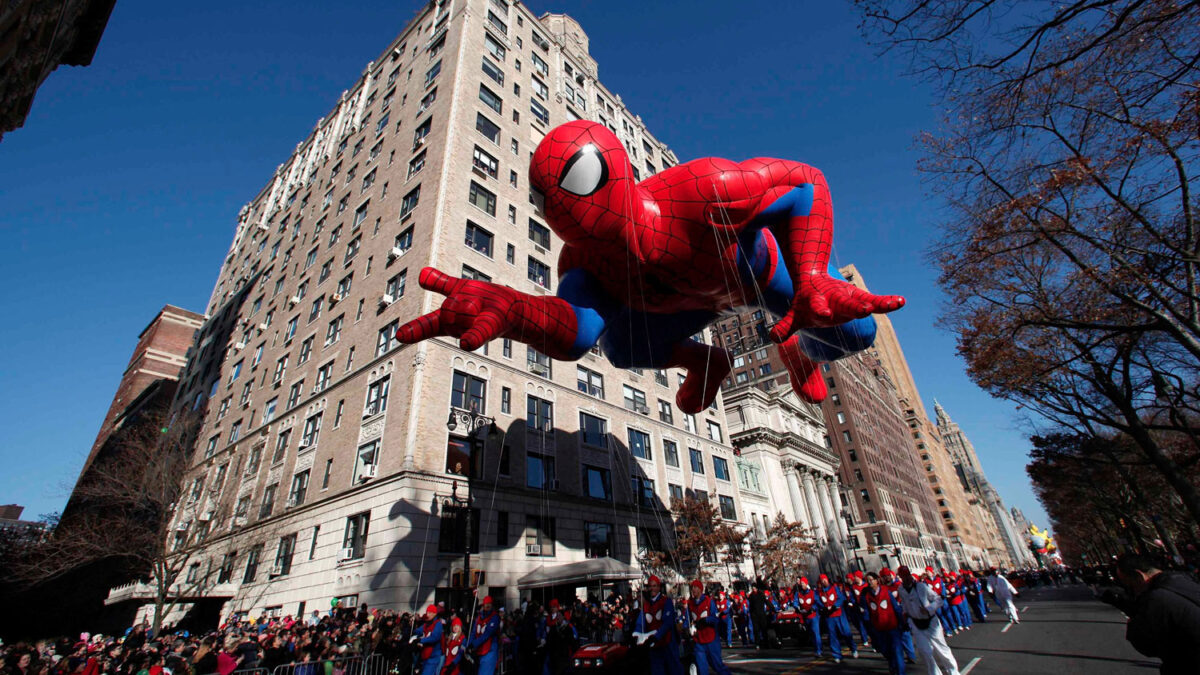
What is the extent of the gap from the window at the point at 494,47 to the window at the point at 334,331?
1901 centimetres

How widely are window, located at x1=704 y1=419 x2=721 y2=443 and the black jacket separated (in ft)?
101

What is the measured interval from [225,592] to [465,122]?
2596 cm

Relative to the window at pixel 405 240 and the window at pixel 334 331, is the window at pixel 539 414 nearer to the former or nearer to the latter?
the window at pixel 405 240

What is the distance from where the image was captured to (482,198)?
26172 millimetres

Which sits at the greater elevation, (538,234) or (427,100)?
(427,100)

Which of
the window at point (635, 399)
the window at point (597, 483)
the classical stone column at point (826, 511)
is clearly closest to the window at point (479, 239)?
the window at point (635, 399)

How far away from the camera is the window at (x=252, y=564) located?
75.7ft

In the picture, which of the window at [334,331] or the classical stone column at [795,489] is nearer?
the window at [334,331]

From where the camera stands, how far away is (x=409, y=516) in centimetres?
1702

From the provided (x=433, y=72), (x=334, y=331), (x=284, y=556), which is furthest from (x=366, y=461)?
(x=433, y=72)

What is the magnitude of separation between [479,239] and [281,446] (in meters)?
14.8

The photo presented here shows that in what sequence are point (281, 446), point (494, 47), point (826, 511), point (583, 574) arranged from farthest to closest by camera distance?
1. point (826, 511)
2. point (494, 47)
3. point (281, 446)
4. point (583, 574)

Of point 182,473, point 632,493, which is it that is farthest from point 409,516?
point 182,473

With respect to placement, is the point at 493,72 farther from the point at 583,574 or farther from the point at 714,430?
the point at 583,574
